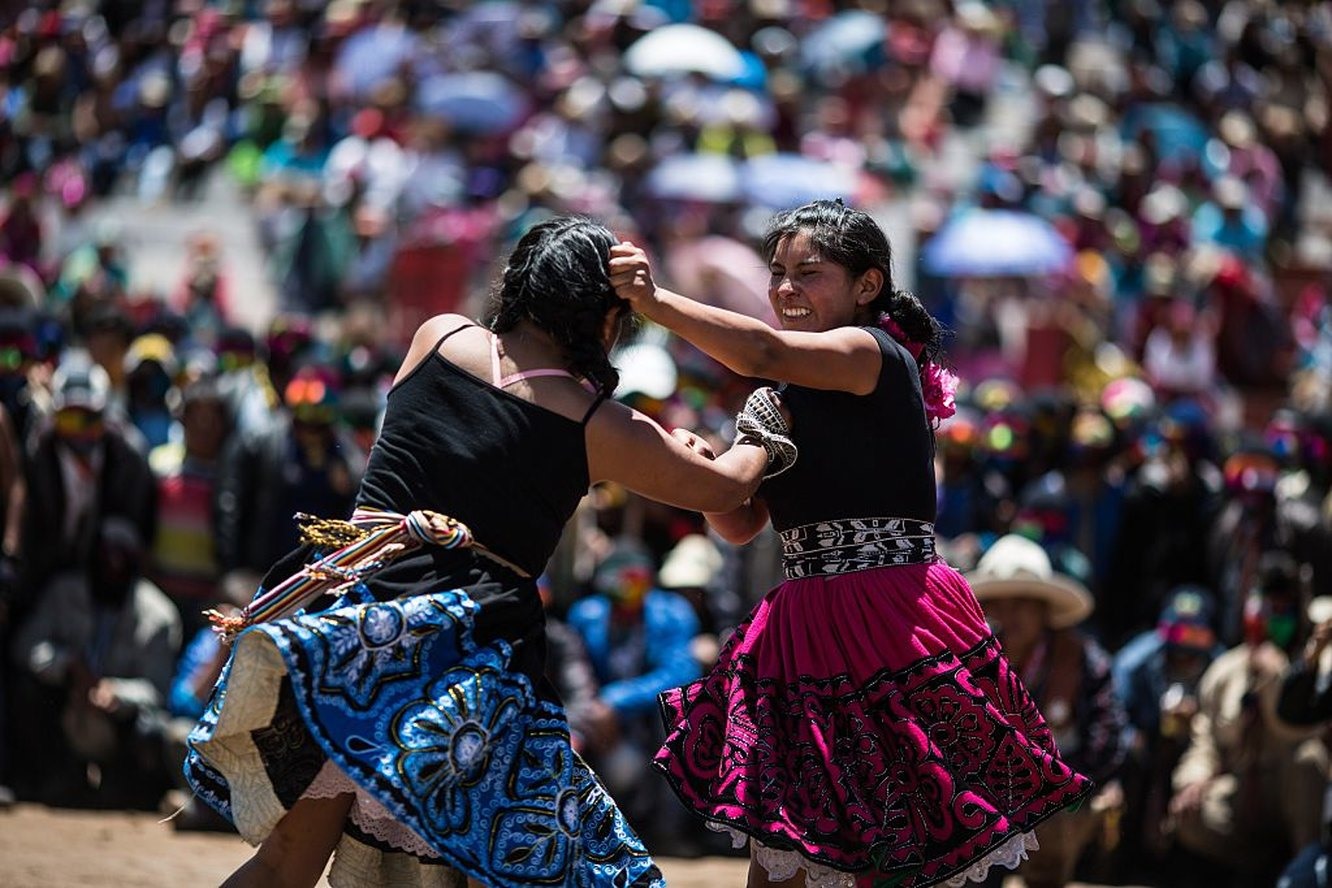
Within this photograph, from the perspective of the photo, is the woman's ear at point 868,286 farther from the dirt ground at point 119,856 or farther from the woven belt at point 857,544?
the dirt ground at point 119,856

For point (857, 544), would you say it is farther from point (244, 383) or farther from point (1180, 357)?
point (1180, 357)

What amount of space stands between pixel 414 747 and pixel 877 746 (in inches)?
42.8

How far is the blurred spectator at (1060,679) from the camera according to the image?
7242mm

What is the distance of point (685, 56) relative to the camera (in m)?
16.8

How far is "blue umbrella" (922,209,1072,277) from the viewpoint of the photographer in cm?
1452

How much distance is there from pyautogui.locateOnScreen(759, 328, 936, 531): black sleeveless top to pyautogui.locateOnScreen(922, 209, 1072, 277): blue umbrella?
9.66 meters

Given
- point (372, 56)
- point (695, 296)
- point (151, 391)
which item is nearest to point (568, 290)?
point (151, 391)

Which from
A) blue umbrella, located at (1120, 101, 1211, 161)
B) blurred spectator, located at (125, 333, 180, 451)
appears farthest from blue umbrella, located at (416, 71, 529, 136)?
blurred spectator, located at (125, 333, 180, 451)

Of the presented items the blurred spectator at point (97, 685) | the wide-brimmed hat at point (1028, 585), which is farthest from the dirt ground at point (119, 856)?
the wide-brimmed hat at point (1028, 585)

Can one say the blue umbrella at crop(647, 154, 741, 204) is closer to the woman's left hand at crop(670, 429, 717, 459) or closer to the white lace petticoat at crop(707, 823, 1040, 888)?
the woman's left hand at crop(670, 429, 717, 459)

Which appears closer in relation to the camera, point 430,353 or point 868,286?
point 430,353

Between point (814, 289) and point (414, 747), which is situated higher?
point (814, 289)

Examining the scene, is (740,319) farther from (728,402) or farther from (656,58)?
(656,58)

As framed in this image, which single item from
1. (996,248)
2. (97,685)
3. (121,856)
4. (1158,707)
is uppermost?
(121,856)
